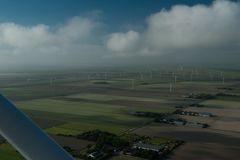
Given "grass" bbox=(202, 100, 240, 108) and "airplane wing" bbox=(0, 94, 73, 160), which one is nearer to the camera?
"airplane wing" bbox=(0, 94, 73, 160)

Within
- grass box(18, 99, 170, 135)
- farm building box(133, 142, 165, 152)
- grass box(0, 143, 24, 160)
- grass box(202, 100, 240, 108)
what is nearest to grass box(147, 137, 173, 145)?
farm building box(133, 142, 165, 152)

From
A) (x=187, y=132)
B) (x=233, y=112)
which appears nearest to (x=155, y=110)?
(x=233, y=112)

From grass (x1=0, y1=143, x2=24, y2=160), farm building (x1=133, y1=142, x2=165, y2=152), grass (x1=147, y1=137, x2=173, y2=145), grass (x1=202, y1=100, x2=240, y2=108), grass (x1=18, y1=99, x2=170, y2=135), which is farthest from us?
grass (x1=202, y1=100, x2=240, y2=108)

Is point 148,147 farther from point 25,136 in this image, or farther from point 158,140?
point 25,136

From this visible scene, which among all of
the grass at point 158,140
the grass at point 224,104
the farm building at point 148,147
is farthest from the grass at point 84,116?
the grass at point 224,104

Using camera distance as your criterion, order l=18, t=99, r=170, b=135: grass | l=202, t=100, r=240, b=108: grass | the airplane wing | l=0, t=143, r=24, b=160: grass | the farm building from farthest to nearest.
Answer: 1. l=202, t=100, r=240, b=108: grass
2. l=18, t=99, r=170, b=135: grass
3. the farm building
4. l=0, t=143, r=24, b=160: grass
5. the airplane wing

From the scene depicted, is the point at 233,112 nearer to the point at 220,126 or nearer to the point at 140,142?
the point at 220,126

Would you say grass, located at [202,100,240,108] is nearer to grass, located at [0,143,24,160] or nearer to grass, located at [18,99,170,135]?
grass, located at [18,99,170,135]

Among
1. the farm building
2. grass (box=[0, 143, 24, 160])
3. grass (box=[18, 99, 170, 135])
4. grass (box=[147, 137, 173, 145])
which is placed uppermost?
grass (box=[0, 143, 24, 160])
